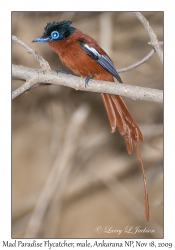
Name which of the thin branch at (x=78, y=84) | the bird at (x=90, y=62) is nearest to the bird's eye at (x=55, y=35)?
the bird at (x=90, y=62)

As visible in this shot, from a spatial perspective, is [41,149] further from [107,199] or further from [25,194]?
[107,199]

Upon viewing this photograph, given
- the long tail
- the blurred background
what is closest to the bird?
the long tail

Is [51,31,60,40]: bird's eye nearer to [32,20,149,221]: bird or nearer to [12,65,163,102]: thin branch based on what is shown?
[32,20,149,221]: bird

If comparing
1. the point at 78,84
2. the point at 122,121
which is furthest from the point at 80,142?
the point at 78,84

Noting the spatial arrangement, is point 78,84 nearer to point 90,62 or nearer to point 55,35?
point 90,62

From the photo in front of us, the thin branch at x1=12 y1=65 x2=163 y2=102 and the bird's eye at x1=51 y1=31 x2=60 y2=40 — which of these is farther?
the bird's eye at x1=51 y1=31 x2=60 y2=40

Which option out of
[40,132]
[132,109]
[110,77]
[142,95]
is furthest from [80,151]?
[142,95]
